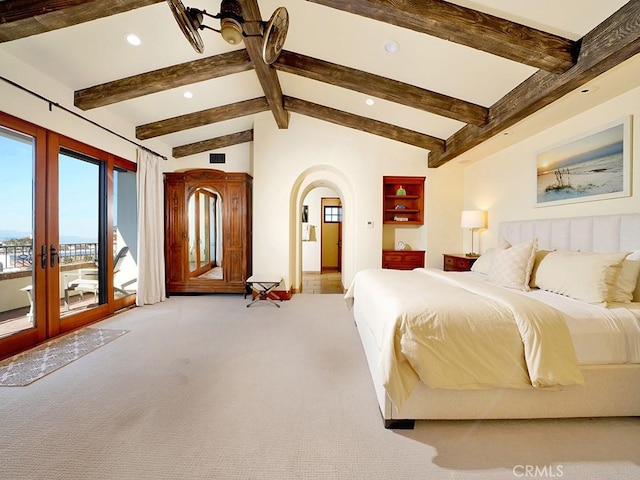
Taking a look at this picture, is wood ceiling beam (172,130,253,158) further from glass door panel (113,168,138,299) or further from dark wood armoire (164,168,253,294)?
glass door panel (113,168,138,299)

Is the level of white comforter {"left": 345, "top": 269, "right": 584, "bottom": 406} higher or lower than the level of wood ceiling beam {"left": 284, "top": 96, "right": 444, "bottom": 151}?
lower

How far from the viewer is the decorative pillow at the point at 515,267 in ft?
8.11

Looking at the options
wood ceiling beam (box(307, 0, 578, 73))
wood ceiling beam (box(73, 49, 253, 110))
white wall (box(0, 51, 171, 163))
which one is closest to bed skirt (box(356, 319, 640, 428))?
wood ceiling beam (box(307, 0, 578, 73))

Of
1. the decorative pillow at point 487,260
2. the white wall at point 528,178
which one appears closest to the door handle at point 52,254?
the decorative pillow at point 487,260

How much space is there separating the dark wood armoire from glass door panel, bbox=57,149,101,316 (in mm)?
1202

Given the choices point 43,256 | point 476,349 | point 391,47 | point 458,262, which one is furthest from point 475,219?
point 43,256

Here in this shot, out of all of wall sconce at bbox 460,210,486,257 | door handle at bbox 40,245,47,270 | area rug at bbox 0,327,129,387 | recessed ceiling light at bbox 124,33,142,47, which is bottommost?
area rug at bbox 0,327,129,387

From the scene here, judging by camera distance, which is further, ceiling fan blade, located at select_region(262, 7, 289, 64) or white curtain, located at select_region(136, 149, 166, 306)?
white curtain, located at select_region(136, 149, 166, 306)

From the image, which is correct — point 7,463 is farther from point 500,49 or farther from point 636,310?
point 500,49

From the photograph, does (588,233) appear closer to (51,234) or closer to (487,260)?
(487,260)

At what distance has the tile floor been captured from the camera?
5543mm

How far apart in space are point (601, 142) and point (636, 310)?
1752mm

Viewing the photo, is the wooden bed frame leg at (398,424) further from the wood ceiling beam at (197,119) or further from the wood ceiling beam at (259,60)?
the wood ceiling beam at (197,119)

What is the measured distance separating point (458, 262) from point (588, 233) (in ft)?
5.90
